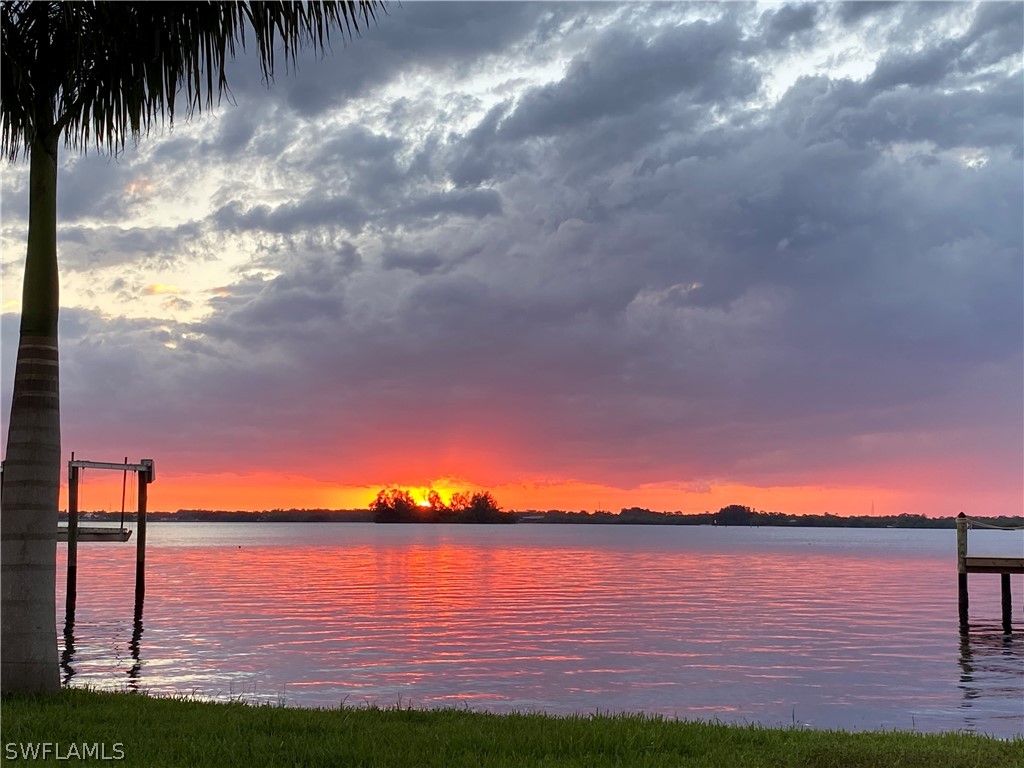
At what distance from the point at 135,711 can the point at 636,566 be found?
274 ft

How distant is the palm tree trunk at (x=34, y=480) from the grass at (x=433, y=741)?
0.70 metres

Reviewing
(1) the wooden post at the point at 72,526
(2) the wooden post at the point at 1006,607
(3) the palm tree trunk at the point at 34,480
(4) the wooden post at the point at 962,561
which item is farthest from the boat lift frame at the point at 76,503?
(2) the wooden post at the point at 1006,607

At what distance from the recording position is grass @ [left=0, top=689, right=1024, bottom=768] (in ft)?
34.5

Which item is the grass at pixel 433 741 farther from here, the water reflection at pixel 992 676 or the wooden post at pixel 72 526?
the wooden post at pixel 72 526

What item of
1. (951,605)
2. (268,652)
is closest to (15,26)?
(268,652)

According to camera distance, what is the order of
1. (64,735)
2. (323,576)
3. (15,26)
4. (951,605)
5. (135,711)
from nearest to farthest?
(64,735), (135,711), (15,26), (951,605), (323,576)

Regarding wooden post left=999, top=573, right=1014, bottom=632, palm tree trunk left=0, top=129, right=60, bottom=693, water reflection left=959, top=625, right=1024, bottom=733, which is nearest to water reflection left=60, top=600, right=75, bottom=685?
palm tree trunk left=0, top=129, right=60, bottom=693

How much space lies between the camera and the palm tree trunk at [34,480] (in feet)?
46.1

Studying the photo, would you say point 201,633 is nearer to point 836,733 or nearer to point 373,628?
point 373,628

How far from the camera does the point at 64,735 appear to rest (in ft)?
37.1

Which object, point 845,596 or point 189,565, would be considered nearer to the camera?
point 845,596

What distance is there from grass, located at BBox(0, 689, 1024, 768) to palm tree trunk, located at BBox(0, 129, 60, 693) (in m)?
0.70

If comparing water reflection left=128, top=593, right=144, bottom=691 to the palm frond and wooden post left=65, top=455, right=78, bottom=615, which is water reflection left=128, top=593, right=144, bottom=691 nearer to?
wooden post left=65, top=455, right=78, bottom=615

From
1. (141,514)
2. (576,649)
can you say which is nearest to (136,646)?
(141,514)
